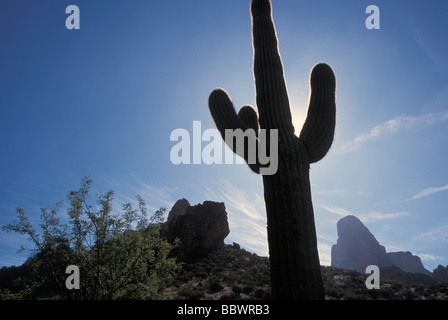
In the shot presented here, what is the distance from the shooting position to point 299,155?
4.36m

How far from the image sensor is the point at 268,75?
5.12 meters

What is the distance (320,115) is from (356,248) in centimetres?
11103

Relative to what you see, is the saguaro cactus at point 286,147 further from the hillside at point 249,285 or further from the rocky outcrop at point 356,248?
the rocky outcrop at point 356,248

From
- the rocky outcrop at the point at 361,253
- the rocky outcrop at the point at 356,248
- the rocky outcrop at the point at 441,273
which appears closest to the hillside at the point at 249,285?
the rocky outcrop at the point at 441,273

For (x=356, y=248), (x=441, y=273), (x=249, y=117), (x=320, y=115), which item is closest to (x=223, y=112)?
(x=249, y=117)

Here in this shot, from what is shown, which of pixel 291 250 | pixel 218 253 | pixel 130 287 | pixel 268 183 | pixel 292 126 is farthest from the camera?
pixel 218 253

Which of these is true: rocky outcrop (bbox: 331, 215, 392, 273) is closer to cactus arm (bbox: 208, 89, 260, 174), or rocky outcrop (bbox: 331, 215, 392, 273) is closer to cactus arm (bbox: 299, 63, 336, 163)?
cactus arm (bbox: 299, 63, 336, 163)

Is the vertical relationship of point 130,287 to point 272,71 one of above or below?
below

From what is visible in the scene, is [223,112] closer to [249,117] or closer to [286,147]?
[249,117]

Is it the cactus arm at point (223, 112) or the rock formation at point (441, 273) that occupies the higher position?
the cactus arm at point (223, 112)

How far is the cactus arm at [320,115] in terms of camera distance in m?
4.73
